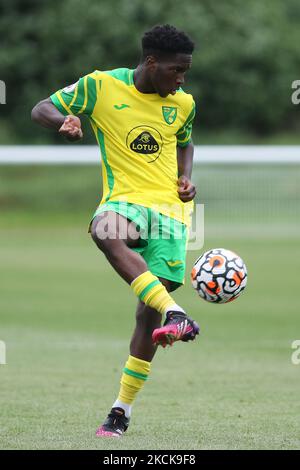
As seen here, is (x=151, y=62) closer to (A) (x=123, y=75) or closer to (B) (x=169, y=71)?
(B) (x=169, y=71)

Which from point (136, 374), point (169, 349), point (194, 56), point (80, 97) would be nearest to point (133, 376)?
point (136, 374)

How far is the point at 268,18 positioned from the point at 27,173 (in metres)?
15.8

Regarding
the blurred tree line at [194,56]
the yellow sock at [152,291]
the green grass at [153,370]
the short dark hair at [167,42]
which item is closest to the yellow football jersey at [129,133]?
the short dark hair at [167,42]

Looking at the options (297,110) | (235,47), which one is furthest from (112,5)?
(297,110)

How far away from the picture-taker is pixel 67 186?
1296 inches

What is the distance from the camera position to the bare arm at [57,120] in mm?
7422

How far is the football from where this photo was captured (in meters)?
7.69

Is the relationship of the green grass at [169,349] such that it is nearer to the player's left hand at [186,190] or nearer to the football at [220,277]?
the football at [220,277]

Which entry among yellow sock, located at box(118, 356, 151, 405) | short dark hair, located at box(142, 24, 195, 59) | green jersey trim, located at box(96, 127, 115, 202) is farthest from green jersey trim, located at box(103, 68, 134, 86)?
yellow sock, located at box(118, 356, 151, 405)

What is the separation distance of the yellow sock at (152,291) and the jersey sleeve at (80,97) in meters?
1.36

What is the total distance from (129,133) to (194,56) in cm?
3637

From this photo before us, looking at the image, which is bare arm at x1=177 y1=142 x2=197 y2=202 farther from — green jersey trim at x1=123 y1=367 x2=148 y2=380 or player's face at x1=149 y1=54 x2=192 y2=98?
green jersey trim at x1=123 y1=367 x2=148 y2=380

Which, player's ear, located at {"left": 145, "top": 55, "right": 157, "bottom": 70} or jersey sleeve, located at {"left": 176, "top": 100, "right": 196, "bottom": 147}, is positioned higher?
player's ear, located at {"left": 145, "top": 55, "right": 157, "bottom": 70}

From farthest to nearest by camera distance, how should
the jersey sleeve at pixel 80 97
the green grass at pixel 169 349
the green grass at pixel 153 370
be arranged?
the jersey sleeve at pixel 80 97
the green grass at pixel 169 349
the green grass at pixel 153 370
